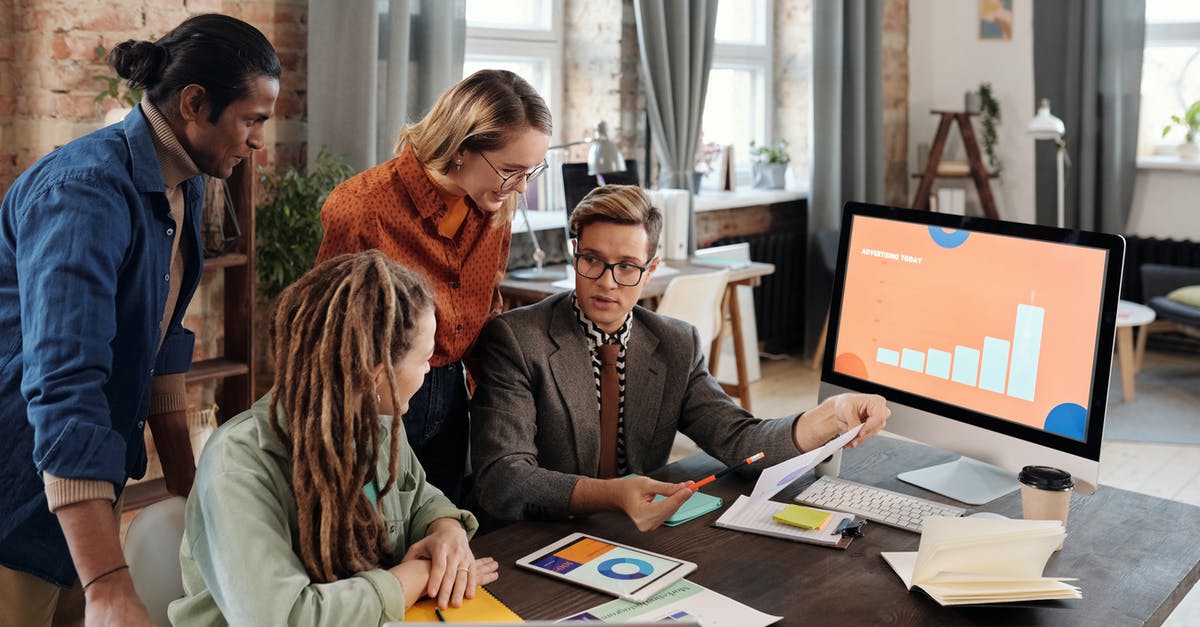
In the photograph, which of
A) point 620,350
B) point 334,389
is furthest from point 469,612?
point 620,350

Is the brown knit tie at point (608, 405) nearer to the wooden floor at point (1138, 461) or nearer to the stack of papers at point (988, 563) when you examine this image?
the stack of papers at point (988, 563)

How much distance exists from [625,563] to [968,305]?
0.74 m

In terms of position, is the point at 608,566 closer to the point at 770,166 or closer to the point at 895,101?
the point at 770,166

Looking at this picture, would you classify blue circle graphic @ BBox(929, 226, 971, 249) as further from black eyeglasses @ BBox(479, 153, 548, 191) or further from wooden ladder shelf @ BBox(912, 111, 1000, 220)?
wooden ladder shelf @ BBox(912, 111, 1000, 220)

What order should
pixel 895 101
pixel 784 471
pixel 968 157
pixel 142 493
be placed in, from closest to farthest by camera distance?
pixel 784 471, pixel 142 493, pixel 968 157, pixel 895 101

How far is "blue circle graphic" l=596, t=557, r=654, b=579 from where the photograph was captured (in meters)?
1.47

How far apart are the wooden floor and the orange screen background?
1.64m

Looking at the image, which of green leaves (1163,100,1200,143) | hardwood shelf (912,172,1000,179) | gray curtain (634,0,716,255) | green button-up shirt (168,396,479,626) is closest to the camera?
green button-up shirt (168,396,479,626)

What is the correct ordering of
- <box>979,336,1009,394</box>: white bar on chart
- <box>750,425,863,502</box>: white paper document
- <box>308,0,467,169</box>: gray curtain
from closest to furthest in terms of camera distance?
<box>750,425,863,502</box>: white paper document, <box>979,336,1009,394</box>: white bar on chart, <box>308,0,467,169</box>: gray curtain

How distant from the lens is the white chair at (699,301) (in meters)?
4.00

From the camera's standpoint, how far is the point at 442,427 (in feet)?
6.75

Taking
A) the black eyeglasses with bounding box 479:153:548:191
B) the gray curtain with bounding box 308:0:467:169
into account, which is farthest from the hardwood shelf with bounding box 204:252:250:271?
the black eyeglasses with bounding box 479:153:548:191

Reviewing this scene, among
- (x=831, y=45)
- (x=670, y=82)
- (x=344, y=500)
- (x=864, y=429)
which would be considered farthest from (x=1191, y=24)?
(x=344, y=500)

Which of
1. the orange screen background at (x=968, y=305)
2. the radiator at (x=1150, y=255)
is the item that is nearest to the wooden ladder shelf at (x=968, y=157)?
the radiator at (x=1150, y=255)
